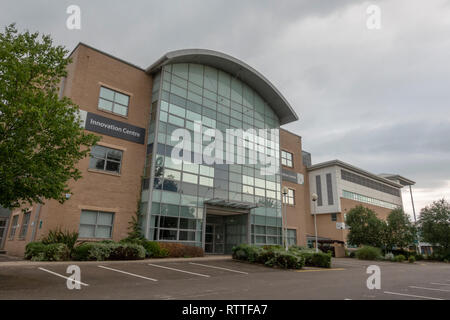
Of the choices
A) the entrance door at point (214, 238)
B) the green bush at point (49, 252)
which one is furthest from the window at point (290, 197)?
the green bush at point (49, 252)

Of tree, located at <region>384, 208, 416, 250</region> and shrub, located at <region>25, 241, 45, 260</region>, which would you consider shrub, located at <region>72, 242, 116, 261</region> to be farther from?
tree, located at <region>384, 208, 416, 250</region>

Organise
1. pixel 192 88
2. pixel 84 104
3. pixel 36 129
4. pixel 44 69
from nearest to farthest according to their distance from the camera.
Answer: pixel 36 129, pixel 44 69, pixel 84 104, pixel 192 88

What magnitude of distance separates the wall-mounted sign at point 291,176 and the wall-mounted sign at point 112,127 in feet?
51.9

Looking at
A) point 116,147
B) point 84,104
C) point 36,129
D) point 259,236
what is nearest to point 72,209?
point 116,147

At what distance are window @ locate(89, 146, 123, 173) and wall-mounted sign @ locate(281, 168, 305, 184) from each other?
17.2 meters

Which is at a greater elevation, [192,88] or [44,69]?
[192,88]

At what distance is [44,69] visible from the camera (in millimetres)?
10289

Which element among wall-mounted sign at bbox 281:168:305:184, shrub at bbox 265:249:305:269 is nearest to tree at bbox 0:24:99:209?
shrub at bbox 265:249:305:269

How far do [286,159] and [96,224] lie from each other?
2066 centimetres

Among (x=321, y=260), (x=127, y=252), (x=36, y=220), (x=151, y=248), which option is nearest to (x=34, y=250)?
(x=36, y=220)

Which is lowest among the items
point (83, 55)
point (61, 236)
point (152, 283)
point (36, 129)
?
point (152, 283)

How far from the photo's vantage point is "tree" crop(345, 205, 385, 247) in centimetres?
3388
